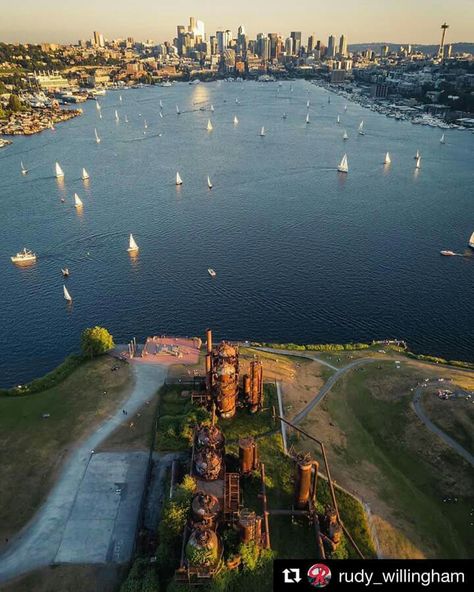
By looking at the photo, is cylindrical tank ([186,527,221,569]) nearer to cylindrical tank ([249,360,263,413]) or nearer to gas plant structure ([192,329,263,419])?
gas plant structure ([192,329,263,419])

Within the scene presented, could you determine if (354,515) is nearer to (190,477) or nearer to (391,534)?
(391,534)

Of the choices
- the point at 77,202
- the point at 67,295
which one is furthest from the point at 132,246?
the point at 77,202

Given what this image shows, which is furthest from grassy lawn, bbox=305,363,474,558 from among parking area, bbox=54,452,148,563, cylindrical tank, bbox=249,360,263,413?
parking area, bbox=54,452,148,563

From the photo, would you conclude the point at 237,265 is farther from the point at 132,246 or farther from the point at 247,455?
the point at 247,455

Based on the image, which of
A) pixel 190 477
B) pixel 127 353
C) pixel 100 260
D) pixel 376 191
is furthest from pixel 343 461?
pixel 376 191

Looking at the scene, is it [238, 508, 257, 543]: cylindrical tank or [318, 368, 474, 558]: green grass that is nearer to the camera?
[238, 508, 257, 543]: cylindrical tank

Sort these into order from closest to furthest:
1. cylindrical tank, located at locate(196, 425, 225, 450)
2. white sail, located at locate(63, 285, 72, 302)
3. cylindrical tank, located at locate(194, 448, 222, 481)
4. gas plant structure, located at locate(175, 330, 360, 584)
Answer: gas plant structure, located at locate(175, 330, 360, 584) < cylindrical tank, located at locate(194, 448, 222, 481) < cylindrical tank, located at locate(196, 425, 225, 450) < white sail, located at locate(63, 285, 72, 302)
